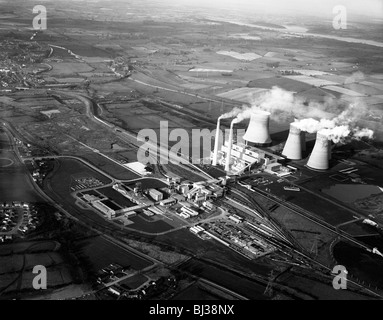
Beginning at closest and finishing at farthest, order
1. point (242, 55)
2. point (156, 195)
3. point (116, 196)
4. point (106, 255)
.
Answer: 1. point (106, 255)
2. point (156, 195)
3. point (116, 196)
4. point (242, 55)

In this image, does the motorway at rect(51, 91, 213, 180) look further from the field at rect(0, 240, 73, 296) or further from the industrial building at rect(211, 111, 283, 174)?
the field at rect(0, 240, 73, 296)

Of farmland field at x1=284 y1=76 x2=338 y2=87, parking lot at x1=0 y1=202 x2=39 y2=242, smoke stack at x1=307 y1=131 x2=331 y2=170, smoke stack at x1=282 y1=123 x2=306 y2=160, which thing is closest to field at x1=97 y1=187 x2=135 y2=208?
parking lot at x1=0 y1=202 x2=39 y2=242

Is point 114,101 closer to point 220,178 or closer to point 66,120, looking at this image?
point 66,120

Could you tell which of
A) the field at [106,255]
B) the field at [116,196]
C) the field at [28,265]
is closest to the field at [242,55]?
the field at [116,196]

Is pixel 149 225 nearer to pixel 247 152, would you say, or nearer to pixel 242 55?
pixel 247 152

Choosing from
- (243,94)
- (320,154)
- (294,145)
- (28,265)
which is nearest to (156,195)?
(28,265)

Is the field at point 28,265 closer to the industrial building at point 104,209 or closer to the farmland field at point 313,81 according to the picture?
the industrial building at point 104,209
